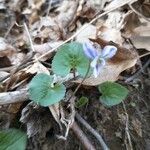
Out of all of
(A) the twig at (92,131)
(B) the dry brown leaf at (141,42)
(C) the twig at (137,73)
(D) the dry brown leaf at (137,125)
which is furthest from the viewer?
(B) the dry brown leaf at (141,42)

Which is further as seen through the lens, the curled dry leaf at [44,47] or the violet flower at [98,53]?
the curled dry leaf at [44,47]

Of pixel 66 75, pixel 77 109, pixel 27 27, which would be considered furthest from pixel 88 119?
pixel 27 27

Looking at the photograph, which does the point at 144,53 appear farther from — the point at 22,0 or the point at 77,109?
the point at 22,0

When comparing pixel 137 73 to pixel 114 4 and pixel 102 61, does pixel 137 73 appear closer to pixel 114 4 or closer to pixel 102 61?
pixel 102 61

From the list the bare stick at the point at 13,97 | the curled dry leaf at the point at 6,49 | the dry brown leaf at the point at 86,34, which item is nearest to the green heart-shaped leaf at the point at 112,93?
the bare stick at the point at 13,97

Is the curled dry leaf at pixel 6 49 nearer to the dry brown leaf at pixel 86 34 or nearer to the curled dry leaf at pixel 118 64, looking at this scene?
the dry brown leaf at pixel 86 34

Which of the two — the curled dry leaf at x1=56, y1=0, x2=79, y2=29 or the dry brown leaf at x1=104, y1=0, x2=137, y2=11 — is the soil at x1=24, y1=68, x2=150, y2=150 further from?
the curled dry leaf at x1=56, y1=0, x2=79, y2=29

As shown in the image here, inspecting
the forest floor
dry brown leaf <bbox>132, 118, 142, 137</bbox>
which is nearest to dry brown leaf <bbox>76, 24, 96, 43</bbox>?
the forest floor
